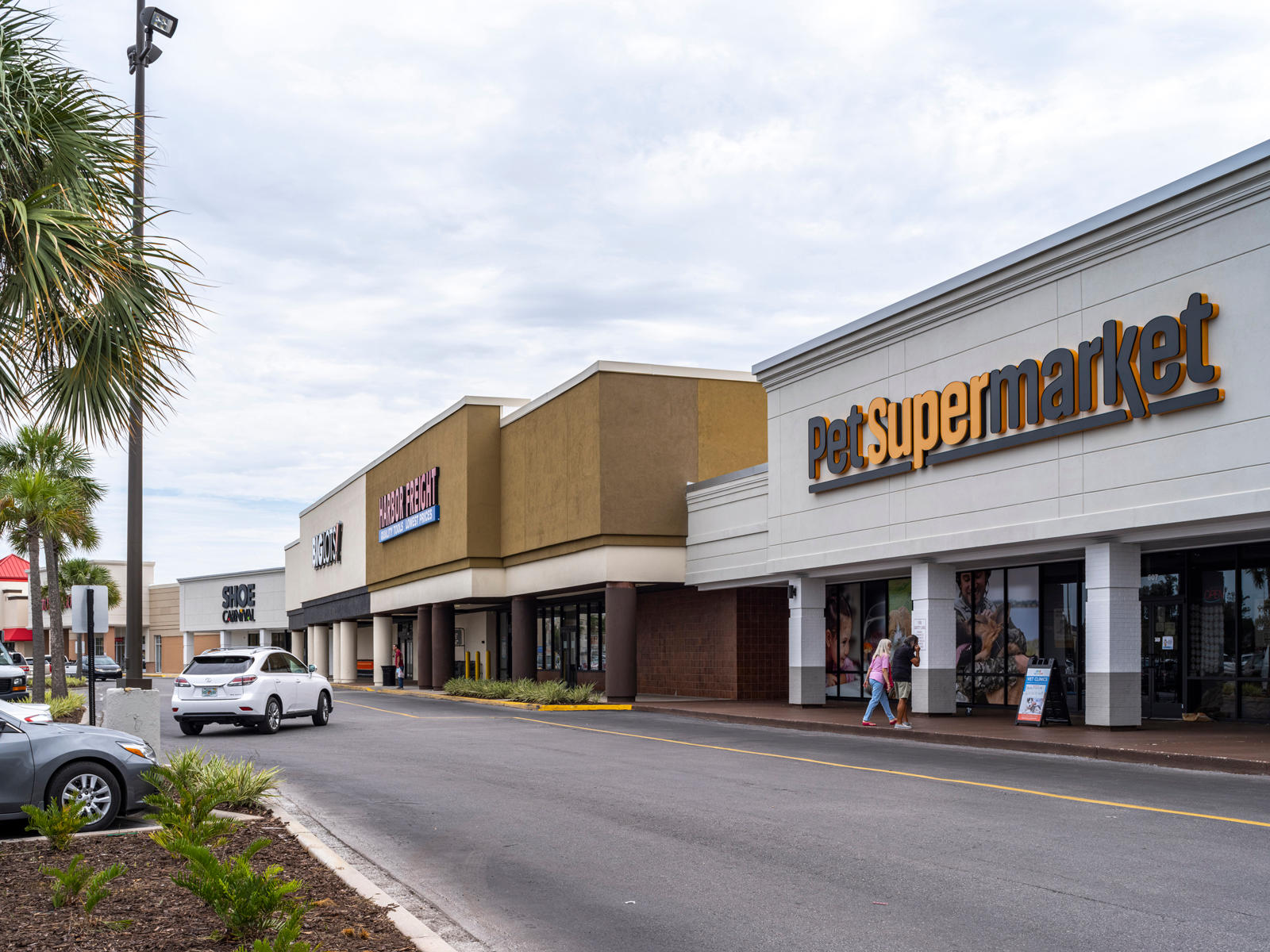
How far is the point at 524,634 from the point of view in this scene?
43.5 m

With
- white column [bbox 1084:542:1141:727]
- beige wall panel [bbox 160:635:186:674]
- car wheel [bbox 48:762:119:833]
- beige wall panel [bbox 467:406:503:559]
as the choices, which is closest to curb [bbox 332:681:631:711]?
beige wall panel [bbox 467:406:503:559]

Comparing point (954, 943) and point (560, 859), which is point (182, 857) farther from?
point (954, 943)

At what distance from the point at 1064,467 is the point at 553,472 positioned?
20.7 metres

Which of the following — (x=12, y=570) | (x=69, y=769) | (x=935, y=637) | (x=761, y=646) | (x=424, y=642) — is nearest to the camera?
(x=69, y=769)

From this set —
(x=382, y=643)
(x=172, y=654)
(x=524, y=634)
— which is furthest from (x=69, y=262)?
(x=172, y=654)

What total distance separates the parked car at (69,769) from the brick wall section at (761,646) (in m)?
25.0

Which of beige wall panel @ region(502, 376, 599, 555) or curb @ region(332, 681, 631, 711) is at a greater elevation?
beige wall panel @ region(502, 376, 599, 555)

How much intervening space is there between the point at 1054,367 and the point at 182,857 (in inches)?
644

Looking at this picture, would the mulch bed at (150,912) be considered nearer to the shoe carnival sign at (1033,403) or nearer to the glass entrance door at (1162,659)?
the shoe carnival sign at (1033,403)

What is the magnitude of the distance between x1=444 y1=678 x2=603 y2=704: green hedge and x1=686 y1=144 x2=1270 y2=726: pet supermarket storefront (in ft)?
21.4

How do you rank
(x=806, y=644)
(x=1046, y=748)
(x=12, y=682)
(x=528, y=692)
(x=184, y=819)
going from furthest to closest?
Answer: (x=528, y=692), (x=806, y=644), (x=12, y=682), (x=1046, y=748), (x=184, y=819)

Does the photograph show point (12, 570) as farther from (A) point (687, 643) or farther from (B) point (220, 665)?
(B) point (220, 665)

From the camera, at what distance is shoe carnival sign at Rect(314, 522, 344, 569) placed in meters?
67.6

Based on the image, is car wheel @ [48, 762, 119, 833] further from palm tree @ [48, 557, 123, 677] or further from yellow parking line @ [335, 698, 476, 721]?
palm tree @ [48, 557, 123, 677]
